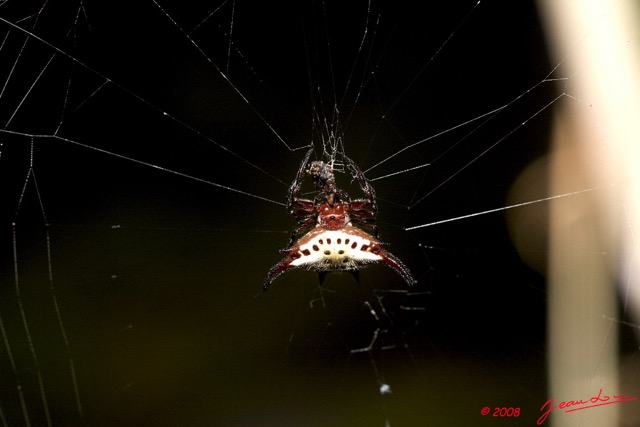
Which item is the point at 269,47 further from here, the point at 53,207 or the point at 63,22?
the point at 53,207

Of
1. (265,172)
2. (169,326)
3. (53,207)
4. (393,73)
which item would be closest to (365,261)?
(265,172)

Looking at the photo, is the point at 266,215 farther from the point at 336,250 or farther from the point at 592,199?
the point at 592,199
